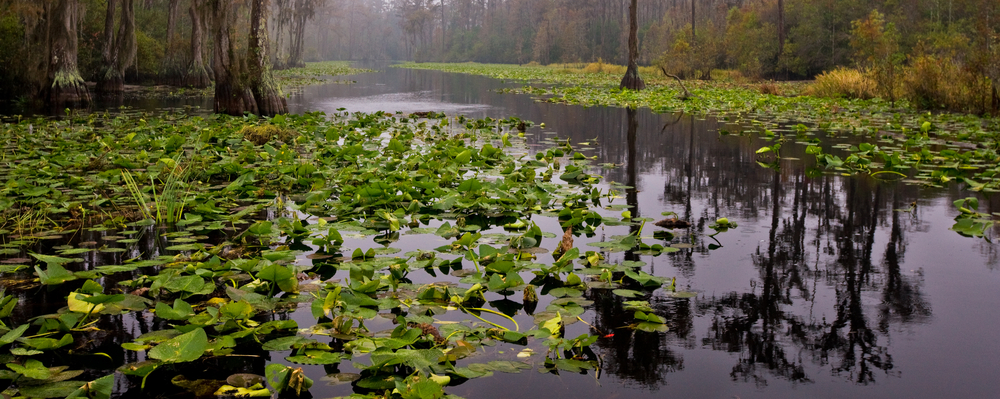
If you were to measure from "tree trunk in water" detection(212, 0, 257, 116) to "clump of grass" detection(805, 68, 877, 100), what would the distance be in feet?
50.5

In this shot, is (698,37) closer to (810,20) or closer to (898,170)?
(810,20)

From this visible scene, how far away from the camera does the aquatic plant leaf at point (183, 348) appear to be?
224 cm

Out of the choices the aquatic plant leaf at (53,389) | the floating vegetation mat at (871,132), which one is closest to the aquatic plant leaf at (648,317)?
the aquatic plant leaf at (53,389)

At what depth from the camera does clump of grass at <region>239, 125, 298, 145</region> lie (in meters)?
8.86

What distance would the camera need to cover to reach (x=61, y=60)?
16.4m

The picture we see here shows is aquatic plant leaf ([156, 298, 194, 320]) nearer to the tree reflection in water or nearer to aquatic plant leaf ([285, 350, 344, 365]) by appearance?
aquatic plant leaf ([285, 350, 344, 365])

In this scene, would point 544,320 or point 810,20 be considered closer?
point 544,320

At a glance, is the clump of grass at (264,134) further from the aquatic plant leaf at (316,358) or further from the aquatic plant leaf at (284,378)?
the aquatic plant leaf at (284,378)

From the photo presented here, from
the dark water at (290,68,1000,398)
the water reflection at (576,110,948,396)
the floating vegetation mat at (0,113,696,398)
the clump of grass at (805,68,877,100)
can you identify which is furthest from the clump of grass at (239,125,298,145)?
the clump of grass at (805,68,877,100)

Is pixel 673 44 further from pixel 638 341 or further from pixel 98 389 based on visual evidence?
pixel 98 389

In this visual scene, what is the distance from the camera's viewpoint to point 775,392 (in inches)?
89.6

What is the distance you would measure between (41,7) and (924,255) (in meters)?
17.8

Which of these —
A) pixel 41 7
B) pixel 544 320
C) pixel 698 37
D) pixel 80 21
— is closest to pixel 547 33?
pixel 698 37

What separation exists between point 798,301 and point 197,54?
25.2 m
